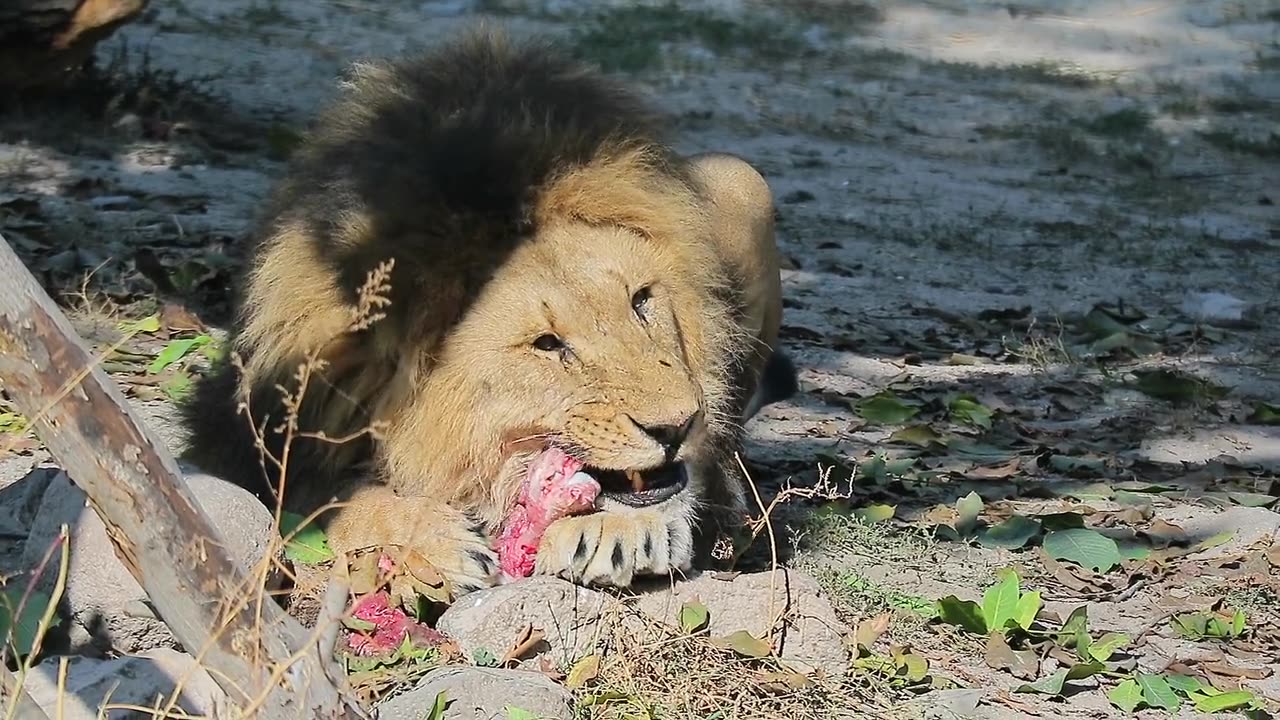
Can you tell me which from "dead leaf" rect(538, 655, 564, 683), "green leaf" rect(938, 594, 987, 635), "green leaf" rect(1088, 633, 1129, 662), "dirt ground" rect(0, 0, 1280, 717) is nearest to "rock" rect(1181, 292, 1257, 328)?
"dirt ground" rect(0, 0, 1280, 717)

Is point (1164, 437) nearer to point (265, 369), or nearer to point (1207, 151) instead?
point (265, 369)

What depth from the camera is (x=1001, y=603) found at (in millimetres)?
4059

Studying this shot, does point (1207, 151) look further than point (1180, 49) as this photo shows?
No

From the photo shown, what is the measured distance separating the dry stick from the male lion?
Result: 114 cm

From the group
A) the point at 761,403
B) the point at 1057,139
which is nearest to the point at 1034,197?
the point at 1057,139

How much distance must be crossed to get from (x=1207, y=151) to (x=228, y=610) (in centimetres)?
1044

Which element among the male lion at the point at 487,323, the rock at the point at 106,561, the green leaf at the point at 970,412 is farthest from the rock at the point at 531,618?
the green leaf at the point at 970,412

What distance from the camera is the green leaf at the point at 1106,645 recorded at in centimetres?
393

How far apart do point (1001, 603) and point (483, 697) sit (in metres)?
1.43

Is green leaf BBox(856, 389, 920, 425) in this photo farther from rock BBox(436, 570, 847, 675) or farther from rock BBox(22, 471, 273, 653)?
rock BBox(22, 471, 273, 653)

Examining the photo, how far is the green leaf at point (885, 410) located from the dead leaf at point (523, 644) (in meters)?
2.74

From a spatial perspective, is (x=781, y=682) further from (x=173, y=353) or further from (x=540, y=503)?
(x=173, y=353)

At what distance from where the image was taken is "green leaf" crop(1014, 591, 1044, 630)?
4008 millimetres

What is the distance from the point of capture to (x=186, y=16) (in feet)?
42.6
